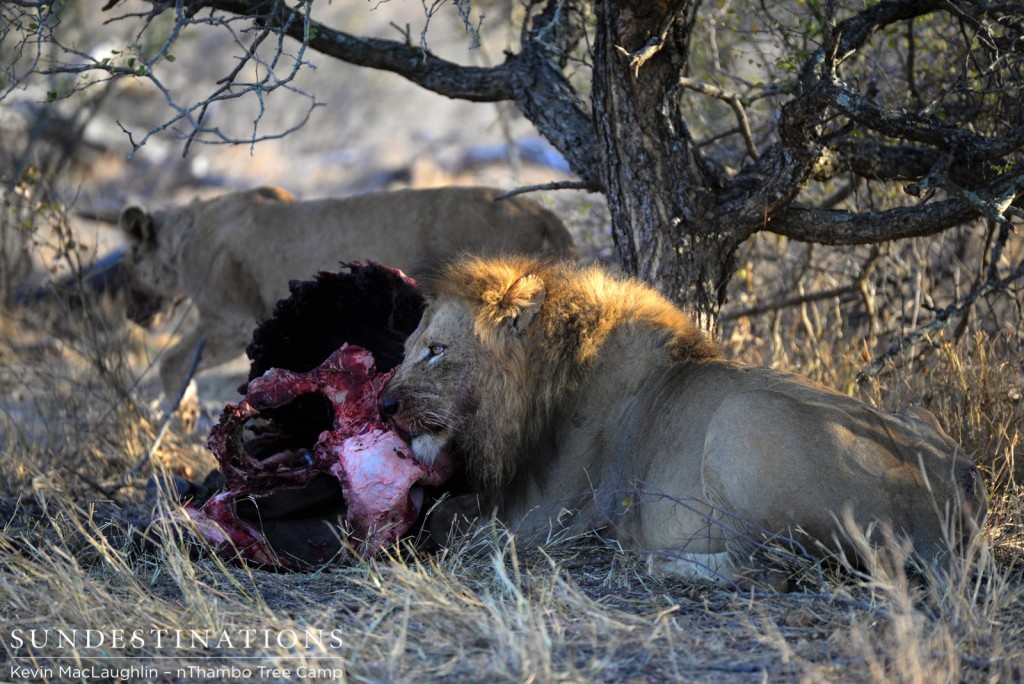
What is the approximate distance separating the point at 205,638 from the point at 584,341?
1.71m

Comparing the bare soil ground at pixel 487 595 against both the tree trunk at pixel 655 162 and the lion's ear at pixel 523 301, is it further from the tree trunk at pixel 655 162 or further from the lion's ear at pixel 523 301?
the tree trunk at pixel 655 162

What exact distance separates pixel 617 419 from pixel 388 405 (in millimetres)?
834

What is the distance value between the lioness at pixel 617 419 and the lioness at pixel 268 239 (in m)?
3.00

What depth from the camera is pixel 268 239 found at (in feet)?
28.2

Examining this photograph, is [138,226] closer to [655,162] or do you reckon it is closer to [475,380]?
[655,162]

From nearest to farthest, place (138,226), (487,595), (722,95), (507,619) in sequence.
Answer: (507,619)
(487,595)
(722,95)
(138,226)

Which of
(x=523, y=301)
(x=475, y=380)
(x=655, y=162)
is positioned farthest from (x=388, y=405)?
(x=655, y=162)

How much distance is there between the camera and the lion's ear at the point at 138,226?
9320mm

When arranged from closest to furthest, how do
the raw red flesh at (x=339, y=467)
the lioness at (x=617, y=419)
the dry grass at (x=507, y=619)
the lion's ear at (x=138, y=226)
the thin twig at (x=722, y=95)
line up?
the dry grass at (x=507, y=619) < the lioness at (x=617, y=419) < the raw red flesh at (x=339, y=467) < the thin twig at (x=722, y=95) < the lion's ear at (x=138, y=226)

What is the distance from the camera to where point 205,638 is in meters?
3.10

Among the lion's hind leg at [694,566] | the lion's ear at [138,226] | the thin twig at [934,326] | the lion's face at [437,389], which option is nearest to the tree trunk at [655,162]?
the thin twig at [934,326]

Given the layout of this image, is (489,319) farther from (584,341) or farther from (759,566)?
(759,566)

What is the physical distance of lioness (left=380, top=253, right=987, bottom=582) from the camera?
137 inches

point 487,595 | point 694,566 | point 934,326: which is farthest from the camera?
point 934,326
